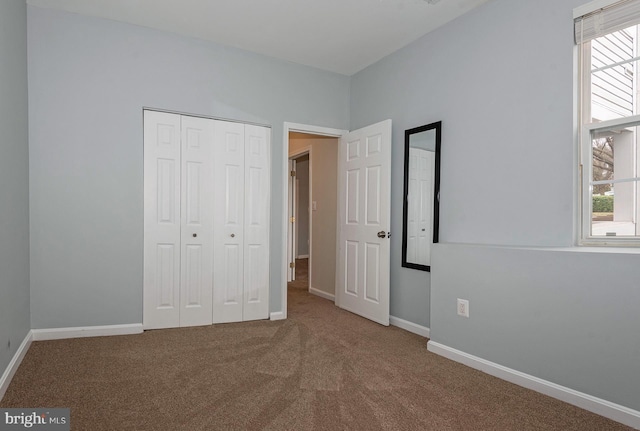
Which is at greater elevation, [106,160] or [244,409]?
[106,160]

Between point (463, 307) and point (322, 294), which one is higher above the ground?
point (463, 307)

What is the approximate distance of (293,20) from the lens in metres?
3.41

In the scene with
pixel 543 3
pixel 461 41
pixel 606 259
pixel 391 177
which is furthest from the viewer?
pixel 391 177

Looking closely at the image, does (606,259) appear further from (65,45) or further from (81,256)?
(65,45)

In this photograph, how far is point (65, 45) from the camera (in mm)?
3350

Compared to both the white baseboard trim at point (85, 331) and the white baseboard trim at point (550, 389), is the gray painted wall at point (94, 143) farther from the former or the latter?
the white baseboard trim at point (550, 389)

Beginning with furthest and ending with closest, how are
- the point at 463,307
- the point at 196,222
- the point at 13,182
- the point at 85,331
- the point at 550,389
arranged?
the point at 196,222 < the point at 85,331 < the point at 463,307 < the point at 13,182 < the point at 550,389

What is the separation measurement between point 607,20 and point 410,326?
281 cm

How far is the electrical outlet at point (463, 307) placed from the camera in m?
2.92

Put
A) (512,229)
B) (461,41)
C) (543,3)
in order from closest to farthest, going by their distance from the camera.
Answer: (543,3) < (512,229) < (461,41)

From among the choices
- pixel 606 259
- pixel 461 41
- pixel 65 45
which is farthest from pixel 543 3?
pixel 65 45

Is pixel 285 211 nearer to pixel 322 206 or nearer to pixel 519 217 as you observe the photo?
pixel 322 206

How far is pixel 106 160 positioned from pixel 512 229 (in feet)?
11.4

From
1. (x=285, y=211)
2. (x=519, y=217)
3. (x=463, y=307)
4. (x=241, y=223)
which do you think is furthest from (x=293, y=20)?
(x=463, y=307)
